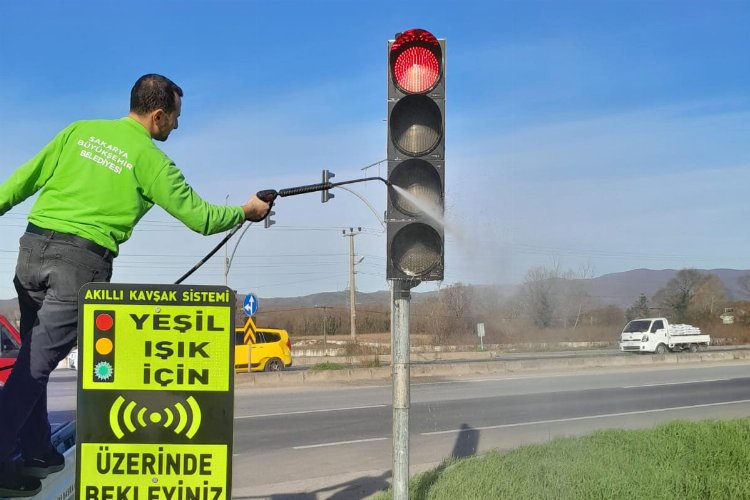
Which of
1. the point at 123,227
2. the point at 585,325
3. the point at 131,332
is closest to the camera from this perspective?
the point at 131,332

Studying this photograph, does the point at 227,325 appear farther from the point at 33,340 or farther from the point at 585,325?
the point at 585,325

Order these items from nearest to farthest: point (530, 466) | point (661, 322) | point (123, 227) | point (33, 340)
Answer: point (33, 340) < point (123, 227) < point (530, 466) < point (661, 322)

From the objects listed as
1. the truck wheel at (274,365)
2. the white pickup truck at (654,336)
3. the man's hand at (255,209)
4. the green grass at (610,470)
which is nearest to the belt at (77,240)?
the man's hand at (255,209)

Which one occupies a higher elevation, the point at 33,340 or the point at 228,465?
the point at 33,340

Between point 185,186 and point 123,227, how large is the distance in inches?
10.9

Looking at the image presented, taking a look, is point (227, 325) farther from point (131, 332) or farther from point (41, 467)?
point (41, 467)

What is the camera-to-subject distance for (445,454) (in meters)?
10.8

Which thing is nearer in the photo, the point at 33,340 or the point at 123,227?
the point at 33,340

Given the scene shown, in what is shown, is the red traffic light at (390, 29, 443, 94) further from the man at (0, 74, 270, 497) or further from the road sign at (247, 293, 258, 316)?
the road sign at (247, 293, 258, 316)

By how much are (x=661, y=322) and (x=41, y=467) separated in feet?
138

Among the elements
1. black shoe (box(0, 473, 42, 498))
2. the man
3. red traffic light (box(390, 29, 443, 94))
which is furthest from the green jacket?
red traffic light (box(390, 29, 443, 94))

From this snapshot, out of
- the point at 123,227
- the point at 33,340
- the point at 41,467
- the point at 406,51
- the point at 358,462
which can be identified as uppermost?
the point at 406,51

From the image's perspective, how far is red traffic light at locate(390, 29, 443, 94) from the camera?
5145mm

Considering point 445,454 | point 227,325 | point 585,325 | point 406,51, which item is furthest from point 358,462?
point 585,325
